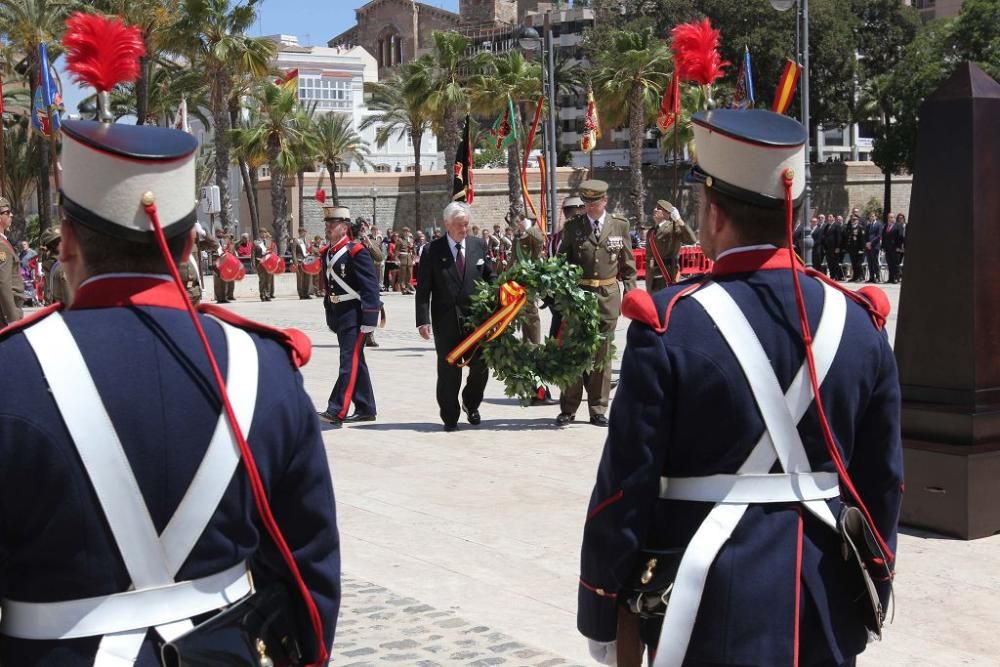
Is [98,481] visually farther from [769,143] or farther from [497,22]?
[497,22]

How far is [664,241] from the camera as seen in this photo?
1566 cm

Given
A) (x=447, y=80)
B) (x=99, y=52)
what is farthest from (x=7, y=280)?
(x=447, y=80)

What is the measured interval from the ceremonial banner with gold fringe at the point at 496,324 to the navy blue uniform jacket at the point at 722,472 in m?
8.34

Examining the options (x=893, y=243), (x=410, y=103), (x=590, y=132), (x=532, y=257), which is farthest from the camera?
(x=410, y=103)

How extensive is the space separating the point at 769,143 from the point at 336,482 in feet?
22.3

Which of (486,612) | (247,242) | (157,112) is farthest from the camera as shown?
(157,112)

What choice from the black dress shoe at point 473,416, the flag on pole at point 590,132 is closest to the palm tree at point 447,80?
the flag on pole at point 590,132

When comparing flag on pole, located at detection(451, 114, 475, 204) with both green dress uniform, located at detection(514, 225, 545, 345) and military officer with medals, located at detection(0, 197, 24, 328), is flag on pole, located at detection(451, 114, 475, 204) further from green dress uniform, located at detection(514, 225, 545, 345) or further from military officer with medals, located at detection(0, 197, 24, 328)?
military officer with medals, located at detection(0, 197, 24, 328)

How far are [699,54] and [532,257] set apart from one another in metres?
9.44

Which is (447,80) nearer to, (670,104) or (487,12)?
(670,104)

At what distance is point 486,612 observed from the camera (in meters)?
6.38

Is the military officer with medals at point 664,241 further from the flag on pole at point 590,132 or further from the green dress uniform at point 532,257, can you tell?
the flag on pole at point 590,132

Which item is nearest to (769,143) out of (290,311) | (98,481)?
(98,481)

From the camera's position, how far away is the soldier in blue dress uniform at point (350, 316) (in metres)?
12.4
